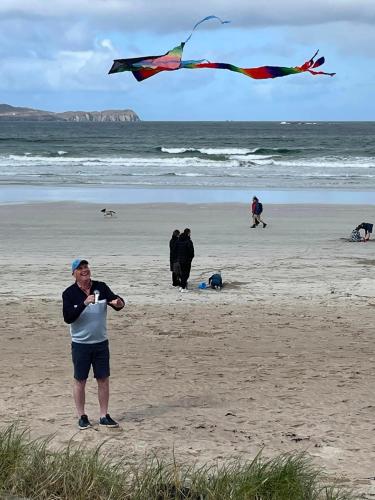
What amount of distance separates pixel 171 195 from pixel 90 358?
24873 millimetres

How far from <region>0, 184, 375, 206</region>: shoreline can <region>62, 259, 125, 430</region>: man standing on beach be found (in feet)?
69.5

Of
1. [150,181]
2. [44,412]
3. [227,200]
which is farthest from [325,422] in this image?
[150,181]

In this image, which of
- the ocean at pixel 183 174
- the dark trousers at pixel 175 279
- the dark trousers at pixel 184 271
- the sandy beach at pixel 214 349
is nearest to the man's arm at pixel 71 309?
Result: the sandy beach at pixel 214 349

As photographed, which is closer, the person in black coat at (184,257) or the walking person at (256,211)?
the person in black coat at (184,257)

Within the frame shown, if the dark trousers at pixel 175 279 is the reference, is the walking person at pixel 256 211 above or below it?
above

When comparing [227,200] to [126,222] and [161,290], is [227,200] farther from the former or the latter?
[161,290]

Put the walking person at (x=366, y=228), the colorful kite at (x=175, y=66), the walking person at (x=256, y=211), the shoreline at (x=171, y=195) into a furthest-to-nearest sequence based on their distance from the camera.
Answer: the shoreline at (x=171, y=195) < the walking person at (x=256, y=211) < the walking person at (x=366, y=228) < the colorful kite at (x=175, y=66)

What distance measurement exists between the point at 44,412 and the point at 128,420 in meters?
0.78

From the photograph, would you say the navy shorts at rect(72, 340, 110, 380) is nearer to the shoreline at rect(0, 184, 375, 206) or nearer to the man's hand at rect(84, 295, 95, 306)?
the man's hand at rect(84, 295, 95, 306)

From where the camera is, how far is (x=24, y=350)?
9.70 m

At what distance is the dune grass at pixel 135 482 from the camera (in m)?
4.86

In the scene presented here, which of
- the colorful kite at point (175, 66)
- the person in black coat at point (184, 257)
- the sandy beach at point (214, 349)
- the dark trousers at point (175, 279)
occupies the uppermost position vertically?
the colorful kite at point (175, 66)

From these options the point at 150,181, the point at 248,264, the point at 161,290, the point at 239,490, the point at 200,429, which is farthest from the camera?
the point at 150,181

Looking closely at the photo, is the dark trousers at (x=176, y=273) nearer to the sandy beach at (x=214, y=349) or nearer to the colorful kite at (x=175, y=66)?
the sandy beach at (x=214, y=349)
